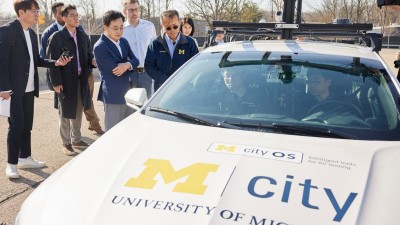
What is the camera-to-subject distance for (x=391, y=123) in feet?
8.08

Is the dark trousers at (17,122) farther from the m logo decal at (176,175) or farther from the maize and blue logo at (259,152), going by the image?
the maize and blue logo at (259,152)

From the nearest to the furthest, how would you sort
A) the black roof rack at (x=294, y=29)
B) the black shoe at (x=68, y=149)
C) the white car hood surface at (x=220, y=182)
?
the white car hood surface at (x=220, y=182) → the black roof rack at (x=294, y=29) → the black shoe at (x=68, y=149)

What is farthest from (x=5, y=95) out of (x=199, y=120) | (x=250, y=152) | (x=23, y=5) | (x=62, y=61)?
(x=250, y=152)

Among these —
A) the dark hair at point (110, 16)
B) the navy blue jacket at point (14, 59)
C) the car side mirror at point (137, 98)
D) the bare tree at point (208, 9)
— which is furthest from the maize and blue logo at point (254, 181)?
the bare tree at point (208, 9)

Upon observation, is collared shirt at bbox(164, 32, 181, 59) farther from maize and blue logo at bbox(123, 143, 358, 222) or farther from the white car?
maize and blue logo at bbox(123, 143, 358, 222)

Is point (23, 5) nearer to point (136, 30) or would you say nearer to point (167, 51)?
point (167, 51)

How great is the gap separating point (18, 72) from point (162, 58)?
4.92 ft

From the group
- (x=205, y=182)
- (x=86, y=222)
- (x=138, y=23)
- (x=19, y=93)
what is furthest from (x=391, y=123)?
(x=138, y=23)

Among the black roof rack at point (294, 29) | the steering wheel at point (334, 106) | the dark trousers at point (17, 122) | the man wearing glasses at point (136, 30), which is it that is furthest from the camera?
the man wearing glasses at point (136, 30)

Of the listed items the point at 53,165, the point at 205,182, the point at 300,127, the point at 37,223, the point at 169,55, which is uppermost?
the point at 169,55

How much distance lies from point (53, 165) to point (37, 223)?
10.3 ft

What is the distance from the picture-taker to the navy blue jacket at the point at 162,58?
4.74m

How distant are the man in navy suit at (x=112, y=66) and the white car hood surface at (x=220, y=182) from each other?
219 centimetres

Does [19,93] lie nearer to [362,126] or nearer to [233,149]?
[233,149]
